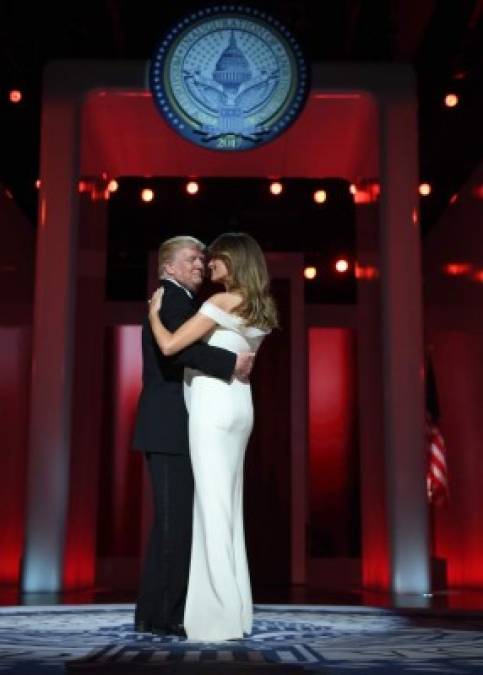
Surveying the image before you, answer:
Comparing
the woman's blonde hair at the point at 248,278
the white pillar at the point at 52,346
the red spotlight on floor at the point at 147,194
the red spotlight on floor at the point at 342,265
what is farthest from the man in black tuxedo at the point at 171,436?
the red spotlight on floor at the point at 342,265

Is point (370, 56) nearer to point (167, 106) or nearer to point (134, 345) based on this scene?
point (167, 106)

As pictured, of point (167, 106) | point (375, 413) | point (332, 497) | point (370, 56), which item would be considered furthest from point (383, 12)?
point (332, 497)

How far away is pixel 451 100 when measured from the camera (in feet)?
21.6

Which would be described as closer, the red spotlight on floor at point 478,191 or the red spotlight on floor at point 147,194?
the red spotlight on floor at point 478,191

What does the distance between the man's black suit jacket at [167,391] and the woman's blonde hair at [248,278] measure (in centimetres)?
16

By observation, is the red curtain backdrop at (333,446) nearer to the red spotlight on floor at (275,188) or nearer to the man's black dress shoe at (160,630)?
the red spotlight on floor at (275,188)

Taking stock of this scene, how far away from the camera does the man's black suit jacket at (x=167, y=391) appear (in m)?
3.21

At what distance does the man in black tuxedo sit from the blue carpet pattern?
16 centimetres

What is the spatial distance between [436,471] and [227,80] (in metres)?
3.47

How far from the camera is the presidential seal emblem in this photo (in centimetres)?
582

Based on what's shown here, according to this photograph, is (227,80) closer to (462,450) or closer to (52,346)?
(52,346)

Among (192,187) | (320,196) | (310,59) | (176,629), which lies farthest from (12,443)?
(176,629)

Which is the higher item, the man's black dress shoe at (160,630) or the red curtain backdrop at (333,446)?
the red curtain backdrop at (333,446)

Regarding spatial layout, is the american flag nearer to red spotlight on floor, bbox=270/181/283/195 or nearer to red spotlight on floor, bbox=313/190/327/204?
red spotlight on floor, bbox=313/190/327/204
